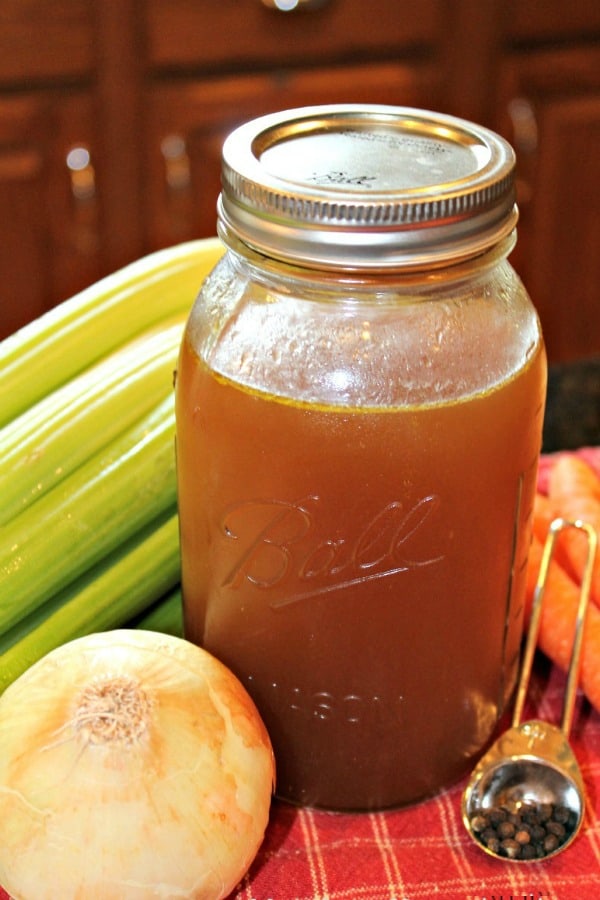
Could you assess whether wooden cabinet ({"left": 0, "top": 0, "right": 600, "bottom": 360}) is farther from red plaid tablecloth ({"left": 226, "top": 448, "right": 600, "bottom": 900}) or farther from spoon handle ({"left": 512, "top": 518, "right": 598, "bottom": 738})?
red plaid tablecloth ({"left": 226, "top": 448, "right": 600, "bottom": 900})

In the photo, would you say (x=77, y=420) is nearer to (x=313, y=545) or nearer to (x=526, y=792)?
(x=313, y=545)

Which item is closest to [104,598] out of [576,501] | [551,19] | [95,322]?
[95,322]

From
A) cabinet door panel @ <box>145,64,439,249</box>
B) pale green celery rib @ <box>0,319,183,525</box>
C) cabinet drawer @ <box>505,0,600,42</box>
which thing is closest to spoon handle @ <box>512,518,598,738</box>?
pale green celery rib @ <box>0,319,183,525</box>

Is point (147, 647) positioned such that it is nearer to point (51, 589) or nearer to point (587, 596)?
point (51, 589)

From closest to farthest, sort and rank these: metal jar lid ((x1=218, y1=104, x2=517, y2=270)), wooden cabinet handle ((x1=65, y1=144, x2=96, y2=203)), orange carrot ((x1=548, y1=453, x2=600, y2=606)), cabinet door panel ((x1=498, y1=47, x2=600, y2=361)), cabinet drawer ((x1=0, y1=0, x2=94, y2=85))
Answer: metal jar lid ((x1=218, y1=104, x2=517, y2=270)) → orange carrot ((x1=548, y1=453, x2=600, y2=606)) → cabinet drawer ((x1=0, y1=0, x2=94, y2=85)) → wooden cabinet handle ((x1=65, y1=144, x2=96, y2=203)) → cabinet door panel ((x1=498, y1=47, x2=600, y2=361))

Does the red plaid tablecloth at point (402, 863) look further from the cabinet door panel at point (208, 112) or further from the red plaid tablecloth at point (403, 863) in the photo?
the cabinet door panel at point (208, 112)

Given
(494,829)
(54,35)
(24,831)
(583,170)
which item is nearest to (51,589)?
(24,831)
